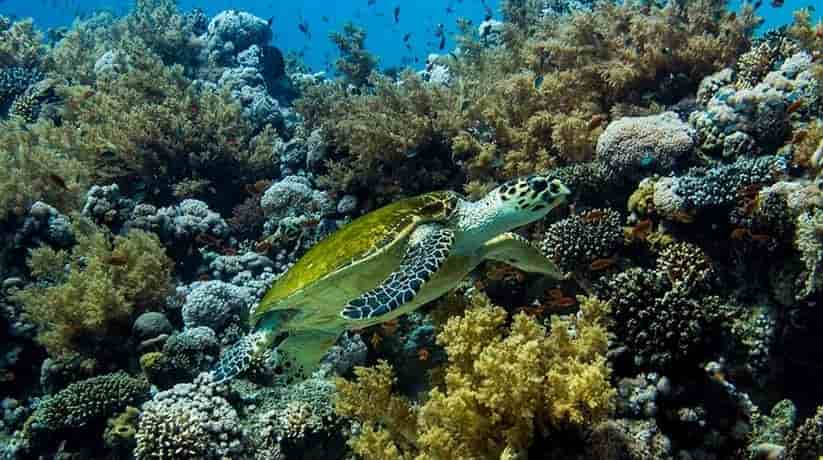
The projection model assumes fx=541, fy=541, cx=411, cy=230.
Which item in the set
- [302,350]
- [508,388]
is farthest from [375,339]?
[508,388]

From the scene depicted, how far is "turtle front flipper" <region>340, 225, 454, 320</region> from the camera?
3148 millimetres

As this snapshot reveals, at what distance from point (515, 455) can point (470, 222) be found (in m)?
1.66

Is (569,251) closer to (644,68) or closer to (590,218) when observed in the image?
(590,218)

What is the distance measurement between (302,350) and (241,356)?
2.03 ft

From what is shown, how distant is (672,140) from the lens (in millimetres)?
5316

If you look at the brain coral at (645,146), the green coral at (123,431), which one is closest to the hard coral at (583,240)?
the brain coral at (645,146)

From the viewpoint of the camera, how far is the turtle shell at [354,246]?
3.74 metres

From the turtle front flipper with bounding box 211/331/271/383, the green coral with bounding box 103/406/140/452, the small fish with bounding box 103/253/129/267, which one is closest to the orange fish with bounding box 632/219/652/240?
the turtle front flipper with bounding box 211/331/271/383

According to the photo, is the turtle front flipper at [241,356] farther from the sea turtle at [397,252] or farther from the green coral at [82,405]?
the green coral at [82,405]

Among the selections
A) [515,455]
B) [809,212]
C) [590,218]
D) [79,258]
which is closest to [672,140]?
[590,218]

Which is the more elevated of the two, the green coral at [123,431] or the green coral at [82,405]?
the green coral at [82,405]

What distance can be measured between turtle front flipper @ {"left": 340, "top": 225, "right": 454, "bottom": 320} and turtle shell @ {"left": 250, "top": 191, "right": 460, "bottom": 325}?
0.51ft

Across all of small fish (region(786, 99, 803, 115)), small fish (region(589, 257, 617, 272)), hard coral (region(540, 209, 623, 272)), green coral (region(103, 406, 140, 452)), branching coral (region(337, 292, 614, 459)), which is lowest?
branching coral (region(337, 292, 614, 459))

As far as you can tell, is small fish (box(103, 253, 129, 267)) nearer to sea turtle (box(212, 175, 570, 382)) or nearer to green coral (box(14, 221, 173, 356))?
green coral (box(14, 221, 173, 356))
